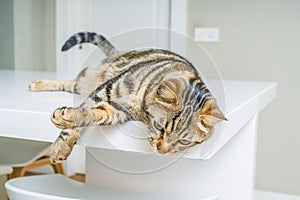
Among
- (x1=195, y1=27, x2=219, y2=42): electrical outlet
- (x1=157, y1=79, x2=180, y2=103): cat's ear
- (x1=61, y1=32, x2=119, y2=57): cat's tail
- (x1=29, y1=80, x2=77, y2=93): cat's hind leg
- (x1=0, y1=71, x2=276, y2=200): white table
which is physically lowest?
(x1=0, y1=71, x2=276, y2=200): white table

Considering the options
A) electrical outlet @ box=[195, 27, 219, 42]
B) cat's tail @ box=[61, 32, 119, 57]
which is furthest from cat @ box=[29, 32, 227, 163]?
electrical outlet @ box=[195, 27, 219, 42]

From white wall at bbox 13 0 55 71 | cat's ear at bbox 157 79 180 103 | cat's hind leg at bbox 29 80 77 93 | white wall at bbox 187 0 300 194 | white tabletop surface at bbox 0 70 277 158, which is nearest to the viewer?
cat's ear at bbox 157 79 180 103

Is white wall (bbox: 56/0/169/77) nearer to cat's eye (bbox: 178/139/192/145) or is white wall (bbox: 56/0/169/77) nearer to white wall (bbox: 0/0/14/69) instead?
white wall (bbox: 0/0/14/69)

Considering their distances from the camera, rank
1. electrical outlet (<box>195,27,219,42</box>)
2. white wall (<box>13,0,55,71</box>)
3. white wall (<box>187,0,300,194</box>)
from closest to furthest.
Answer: white wall (<box>187,0,300,194</box>)
electrical outlet (<box>195,27,219,42</box>)
white wall (<box>13,0,55,71</box>)

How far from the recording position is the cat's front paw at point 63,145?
0.95 m

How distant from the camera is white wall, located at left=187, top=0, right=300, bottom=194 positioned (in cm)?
301

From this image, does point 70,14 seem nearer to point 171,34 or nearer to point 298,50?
point 298,50

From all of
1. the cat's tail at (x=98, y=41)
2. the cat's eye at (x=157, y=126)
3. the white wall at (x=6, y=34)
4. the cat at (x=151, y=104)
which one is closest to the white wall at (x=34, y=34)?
the white wall at (x=6, y=34)

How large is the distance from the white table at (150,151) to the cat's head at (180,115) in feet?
0.25

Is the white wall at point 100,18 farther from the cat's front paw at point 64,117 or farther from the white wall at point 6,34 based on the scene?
the cat's front paw at point 64,117

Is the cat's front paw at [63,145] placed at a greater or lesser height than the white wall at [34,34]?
lesser

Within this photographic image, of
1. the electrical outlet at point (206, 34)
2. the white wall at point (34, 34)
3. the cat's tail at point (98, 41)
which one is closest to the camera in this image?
the cat's tail at point (98, 41)

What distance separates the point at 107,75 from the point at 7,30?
2.42 meters

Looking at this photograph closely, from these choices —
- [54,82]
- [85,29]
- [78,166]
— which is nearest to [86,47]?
[85,29]
